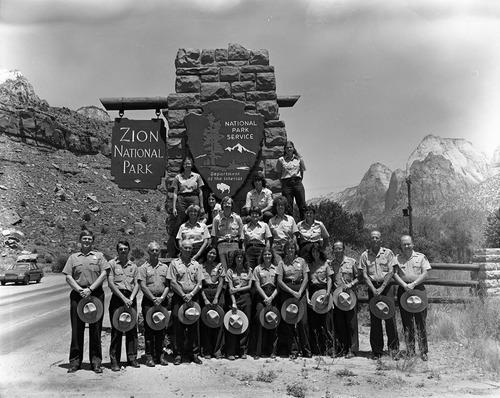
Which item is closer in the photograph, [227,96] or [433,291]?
[227,96]

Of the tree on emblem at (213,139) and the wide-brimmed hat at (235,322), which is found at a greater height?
the tree on emblem at (213,139)

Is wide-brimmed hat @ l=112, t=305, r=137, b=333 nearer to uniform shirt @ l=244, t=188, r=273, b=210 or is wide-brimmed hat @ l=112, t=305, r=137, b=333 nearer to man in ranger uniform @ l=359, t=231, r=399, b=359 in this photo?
uniform shirt @ l=244, t=188, r=273, b=210

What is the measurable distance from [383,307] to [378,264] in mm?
549

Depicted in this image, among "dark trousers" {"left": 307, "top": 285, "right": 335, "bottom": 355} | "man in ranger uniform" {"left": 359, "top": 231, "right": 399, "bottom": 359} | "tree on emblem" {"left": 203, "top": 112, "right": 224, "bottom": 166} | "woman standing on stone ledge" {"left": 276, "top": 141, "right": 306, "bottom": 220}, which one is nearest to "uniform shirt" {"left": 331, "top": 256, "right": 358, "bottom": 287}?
"man in ranger uniform" {"left": 359, "top": 231, "right": 399, "bottom": 359}

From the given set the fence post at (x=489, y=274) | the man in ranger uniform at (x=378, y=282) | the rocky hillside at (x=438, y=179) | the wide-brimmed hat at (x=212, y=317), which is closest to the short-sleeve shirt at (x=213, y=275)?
the wide-brimmed hat at (x=212, y=317)

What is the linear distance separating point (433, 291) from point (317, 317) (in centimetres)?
520

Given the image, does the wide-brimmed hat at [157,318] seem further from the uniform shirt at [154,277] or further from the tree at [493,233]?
the tree at [493,233]

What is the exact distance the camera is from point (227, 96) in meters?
7.93

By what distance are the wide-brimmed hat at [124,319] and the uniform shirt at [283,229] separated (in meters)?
2.12

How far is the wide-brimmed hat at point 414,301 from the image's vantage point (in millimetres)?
6148

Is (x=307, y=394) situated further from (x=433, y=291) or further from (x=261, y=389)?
(x=433, y=291)

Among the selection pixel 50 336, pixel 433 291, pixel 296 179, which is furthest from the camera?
pixel 433 291

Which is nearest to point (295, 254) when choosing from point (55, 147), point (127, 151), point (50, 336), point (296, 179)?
point (296, 179)

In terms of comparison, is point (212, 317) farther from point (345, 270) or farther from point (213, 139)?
point (213, 139)
